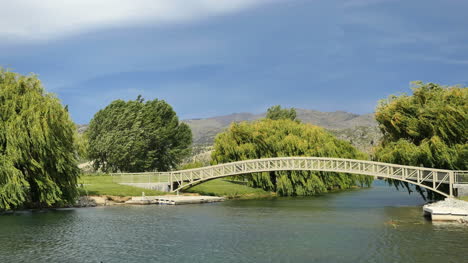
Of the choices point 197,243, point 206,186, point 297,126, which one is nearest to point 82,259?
point 197,243

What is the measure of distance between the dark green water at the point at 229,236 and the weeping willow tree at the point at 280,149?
50.7ft

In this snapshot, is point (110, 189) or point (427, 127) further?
point (110, 189)

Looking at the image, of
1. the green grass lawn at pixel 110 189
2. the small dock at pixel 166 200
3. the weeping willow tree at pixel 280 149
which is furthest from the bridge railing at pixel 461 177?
the green grass lawn at pixel 110 189

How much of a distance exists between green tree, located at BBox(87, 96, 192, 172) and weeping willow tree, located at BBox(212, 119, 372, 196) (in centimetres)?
1590

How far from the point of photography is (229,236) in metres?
30.0

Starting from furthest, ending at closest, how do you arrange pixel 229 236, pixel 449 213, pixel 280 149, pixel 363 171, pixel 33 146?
1. pixel 280 149
2. pixel 363 171
3. pixel 33 146
4. pixel 449 213
5. pixel 229 236

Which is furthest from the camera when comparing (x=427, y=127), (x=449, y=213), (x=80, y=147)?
(x=427, y=127)

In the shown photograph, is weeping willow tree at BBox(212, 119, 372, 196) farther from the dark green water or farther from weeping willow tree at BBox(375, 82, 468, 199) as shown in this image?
the dark green water

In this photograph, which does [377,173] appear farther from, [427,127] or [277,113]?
[277,113]

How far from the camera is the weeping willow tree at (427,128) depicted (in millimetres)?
42531

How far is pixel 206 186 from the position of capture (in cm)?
6228

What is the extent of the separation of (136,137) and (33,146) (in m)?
40.9

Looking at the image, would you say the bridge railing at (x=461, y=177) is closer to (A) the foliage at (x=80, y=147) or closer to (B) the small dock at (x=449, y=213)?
(B) the small dock at (x=449, y=213)

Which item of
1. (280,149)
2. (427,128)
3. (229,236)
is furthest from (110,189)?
(427,128)
